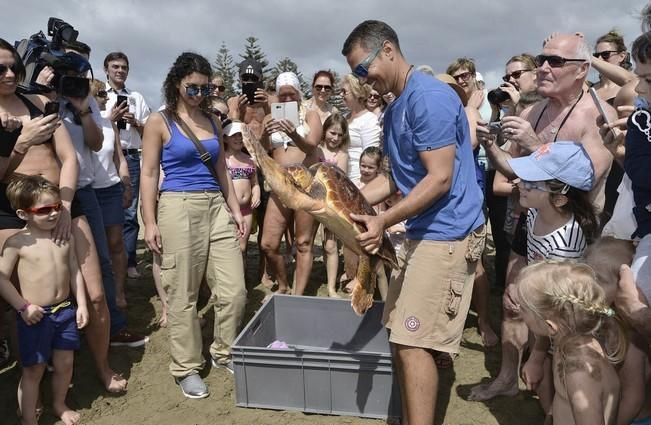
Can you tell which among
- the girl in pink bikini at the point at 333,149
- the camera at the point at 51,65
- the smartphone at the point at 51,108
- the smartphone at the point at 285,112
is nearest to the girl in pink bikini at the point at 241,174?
the smartphone at the point at 285,112

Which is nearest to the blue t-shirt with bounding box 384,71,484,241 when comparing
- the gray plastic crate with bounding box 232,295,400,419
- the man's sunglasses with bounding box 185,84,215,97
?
the gray plastic crate with bounding box 232,295,400,419

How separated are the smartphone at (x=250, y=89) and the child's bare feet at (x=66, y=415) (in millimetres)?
2837

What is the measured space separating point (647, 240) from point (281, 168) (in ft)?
5.01

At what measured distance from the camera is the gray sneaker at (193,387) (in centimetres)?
315

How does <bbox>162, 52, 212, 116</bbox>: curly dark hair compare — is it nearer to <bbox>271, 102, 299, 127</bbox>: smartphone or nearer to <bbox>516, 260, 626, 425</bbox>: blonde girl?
<bbox>271, 102, 299, 127</bbox>: smartphone

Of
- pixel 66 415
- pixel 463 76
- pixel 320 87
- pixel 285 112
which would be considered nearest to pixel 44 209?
pixel 66 415

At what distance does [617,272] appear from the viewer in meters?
2.14

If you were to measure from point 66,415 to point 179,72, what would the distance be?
7.05ft

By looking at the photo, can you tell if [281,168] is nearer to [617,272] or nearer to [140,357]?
[617,272]

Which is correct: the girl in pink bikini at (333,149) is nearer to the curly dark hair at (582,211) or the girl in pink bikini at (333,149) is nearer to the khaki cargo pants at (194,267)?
the khaki cargo pants at (194,267)

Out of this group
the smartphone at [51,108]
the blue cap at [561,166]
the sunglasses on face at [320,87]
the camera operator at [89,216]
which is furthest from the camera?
the sunglasses on face at [320,87]

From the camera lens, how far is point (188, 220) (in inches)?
123

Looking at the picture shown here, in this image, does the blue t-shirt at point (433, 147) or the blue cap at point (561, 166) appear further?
the blue cap at point (561, 166)

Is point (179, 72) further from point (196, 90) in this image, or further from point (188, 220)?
point (188, 220)
